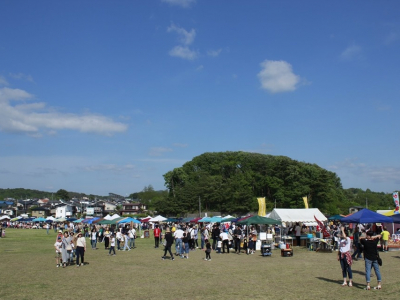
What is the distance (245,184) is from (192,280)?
67.0m

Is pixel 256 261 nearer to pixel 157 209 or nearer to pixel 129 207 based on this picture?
pixel 157 209

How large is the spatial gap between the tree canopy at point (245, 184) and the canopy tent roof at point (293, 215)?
40613 mm

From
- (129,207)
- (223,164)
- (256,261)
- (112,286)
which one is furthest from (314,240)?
(129,207)

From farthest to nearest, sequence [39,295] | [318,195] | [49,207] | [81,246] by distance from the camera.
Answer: [49,207], [318,195], [81,246], [39,295]

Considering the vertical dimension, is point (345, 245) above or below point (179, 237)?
above

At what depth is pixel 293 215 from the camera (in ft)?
95.3

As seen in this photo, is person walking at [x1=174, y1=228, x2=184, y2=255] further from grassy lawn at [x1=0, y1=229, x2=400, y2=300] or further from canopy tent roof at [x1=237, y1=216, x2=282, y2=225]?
canopy tent roof at [x1=237, y1=216, x2=282, y2=225]

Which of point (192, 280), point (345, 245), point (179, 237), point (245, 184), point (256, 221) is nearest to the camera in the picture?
point (345, 245)

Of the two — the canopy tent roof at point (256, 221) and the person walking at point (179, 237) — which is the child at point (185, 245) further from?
the canopy tent roof at point (256, 221)

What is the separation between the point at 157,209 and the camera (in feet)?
277

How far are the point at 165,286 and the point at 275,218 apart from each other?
17252 millimetres

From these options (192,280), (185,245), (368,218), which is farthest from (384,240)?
(192,280)

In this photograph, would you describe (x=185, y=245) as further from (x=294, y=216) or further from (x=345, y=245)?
(x=294, y=216)

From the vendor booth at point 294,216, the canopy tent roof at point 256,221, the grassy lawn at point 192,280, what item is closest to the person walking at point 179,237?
the grassy lawn at point 192,280
